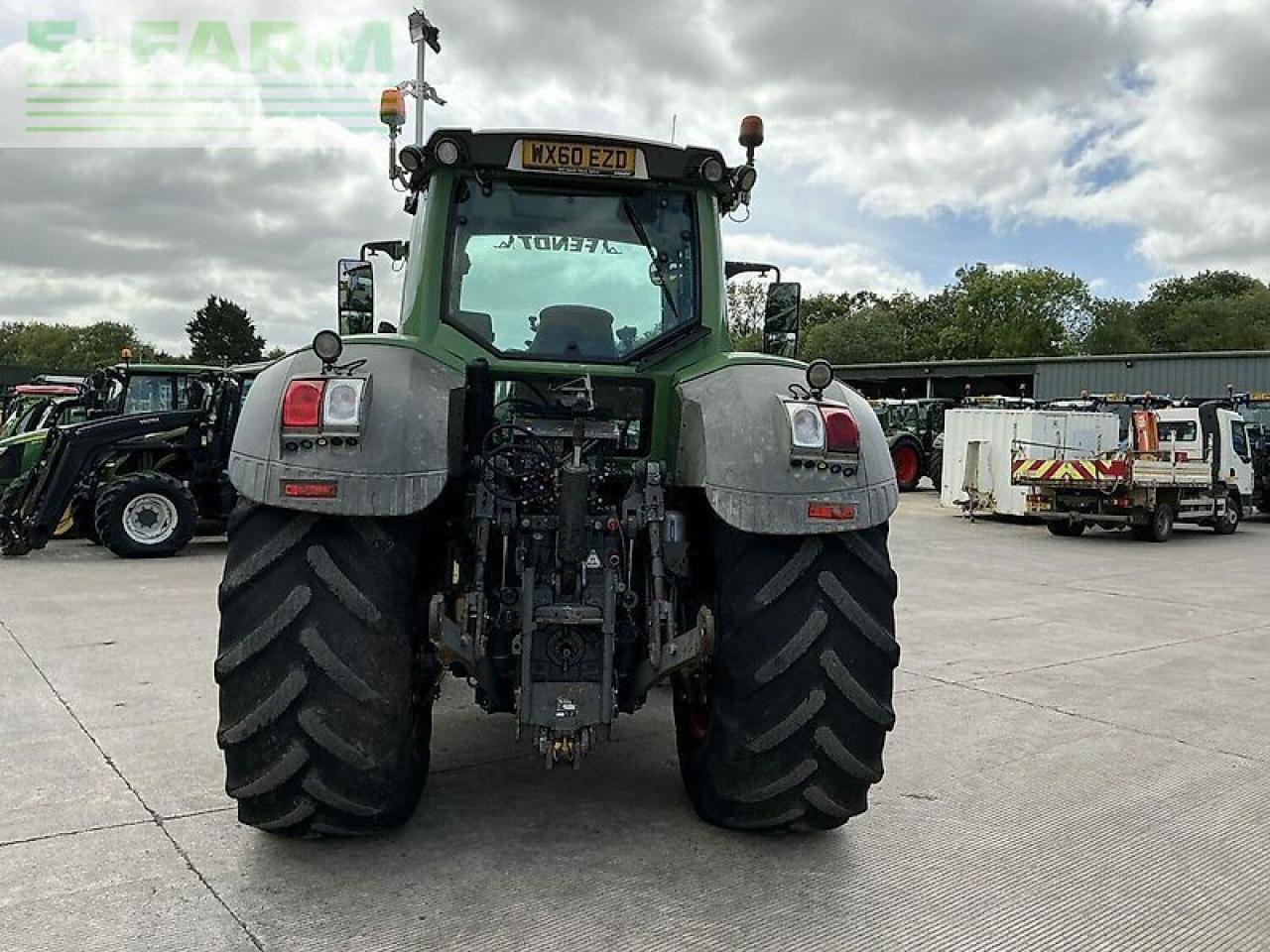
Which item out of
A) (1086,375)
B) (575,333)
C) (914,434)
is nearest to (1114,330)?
(1086,375)

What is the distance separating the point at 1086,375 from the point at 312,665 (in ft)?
118

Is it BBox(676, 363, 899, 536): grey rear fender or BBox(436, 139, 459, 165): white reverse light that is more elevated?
BBox(436, 139, 459, 165): white reverse light

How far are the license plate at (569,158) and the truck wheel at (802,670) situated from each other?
1.48 m

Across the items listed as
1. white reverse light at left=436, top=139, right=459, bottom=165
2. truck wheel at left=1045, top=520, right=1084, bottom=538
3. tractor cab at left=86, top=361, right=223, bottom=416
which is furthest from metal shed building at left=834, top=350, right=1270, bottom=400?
white reverse light at left=436, top=139, right=459, bottom=165

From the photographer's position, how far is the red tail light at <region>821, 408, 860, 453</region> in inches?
133

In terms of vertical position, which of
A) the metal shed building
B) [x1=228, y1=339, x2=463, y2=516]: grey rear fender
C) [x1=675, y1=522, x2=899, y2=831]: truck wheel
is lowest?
[x1=675, y1=522, x2=899, y2=831]: truck wheel

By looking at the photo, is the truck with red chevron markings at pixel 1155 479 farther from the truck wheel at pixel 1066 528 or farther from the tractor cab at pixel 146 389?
the tractor cab at pixel 146 389

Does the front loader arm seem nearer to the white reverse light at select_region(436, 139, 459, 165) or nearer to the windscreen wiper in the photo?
the white reverse light at select_region(436, 139, 459, 165)

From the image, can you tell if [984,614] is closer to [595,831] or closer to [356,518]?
[595,831]

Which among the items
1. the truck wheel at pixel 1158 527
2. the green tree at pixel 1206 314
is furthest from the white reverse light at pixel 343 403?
the green tree at pixel 1206 314

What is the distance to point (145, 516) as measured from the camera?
1162cm

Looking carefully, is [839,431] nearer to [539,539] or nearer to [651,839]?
[539,539]

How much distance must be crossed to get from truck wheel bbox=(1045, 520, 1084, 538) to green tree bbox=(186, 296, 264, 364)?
262ft

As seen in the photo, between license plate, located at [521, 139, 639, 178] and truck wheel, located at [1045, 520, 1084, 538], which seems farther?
truck wheel, located at [1045, 520, 1084, 538]
